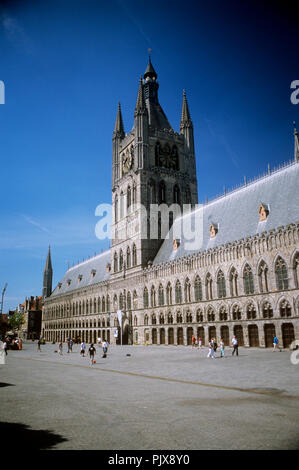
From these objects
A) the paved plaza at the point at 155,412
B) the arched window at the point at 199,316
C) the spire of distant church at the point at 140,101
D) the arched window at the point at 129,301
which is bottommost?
the paved plaza at the point at 155,412

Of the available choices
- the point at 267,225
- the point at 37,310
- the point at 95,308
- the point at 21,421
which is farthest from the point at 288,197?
the point at 37,310

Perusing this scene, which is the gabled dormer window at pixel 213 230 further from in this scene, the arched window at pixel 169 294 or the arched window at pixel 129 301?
the arched window at pixel 129 301

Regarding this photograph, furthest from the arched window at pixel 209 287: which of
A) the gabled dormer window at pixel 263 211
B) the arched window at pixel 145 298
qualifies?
the arched window at pixel 145 298

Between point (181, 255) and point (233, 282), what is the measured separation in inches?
504

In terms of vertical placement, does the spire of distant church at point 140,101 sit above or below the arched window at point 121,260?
above

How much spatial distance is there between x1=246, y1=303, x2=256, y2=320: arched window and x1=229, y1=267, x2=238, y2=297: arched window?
2218 mm

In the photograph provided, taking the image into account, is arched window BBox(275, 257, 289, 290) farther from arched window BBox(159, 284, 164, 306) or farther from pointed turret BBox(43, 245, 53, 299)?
pointed turret BBox(43, 245, 53, 299)

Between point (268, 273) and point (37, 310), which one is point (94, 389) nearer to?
point (268, 273)

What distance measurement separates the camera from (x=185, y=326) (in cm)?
4706

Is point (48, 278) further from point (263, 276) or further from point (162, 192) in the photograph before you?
point (263, 276)

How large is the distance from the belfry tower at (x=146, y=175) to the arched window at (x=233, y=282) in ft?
70.8

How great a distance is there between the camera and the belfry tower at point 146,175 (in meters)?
61.8

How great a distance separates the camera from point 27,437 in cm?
772

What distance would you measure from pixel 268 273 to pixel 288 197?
29.1ft
